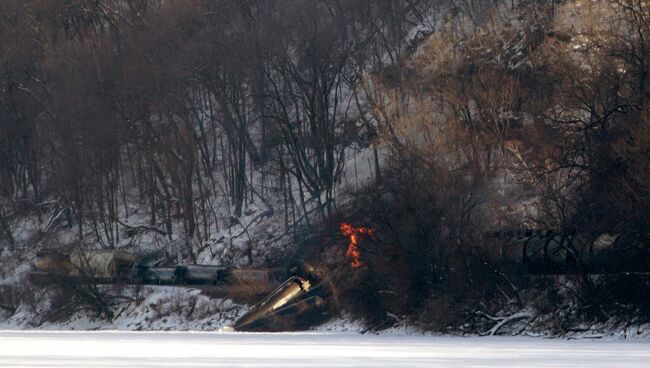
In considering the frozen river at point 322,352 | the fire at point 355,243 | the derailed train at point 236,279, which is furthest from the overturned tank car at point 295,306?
the frozen river at point 322,352

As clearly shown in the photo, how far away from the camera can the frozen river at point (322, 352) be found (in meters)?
23.0

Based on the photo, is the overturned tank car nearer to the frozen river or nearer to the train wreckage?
the train wreckage

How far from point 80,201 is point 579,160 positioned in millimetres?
28928

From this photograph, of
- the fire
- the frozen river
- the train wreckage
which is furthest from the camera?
the fire

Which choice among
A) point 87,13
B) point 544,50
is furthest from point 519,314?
point 87,13

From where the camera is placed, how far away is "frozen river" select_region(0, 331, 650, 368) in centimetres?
2298

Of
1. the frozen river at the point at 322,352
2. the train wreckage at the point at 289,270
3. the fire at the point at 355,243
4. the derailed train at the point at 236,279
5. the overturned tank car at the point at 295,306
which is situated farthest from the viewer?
the derailed train at the point at 236,279

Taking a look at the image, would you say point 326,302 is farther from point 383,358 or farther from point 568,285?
point 383,358

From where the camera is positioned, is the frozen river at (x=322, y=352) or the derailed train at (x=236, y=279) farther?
the derailed train at (x=236, y=279)

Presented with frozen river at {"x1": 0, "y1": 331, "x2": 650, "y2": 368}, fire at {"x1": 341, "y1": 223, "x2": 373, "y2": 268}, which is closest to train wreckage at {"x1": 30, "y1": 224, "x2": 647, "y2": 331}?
fire at {"x1": 341, "y1": 223, "x2": 373, "y2": 268}

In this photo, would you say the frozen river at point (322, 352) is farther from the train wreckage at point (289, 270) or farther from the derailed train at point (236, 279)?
the derailed train at point (236, 279)

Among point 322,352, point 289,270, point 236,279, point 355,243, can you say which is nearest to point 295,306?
point 289,270

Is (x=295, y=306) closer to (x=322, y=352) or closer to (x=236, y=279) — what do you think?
(x=236, y=279)

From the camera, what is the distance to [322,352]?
1048 inches
